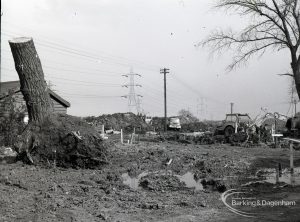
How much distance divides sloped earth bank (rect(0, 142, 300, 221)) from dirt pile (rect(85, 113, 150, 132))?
3635cm

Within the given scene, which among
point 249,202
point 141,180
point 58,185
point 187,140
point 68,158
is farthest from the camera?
point 187,140

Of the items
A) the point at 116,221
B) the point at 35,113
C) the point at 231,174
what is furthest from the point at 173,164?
the point at 116,221

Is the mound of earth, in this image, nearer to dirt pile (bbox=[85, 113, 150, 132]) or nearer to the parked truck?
the parked truck

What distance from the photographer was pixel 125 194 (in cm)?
780

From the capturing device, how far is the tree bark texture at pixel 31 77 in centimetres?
1045

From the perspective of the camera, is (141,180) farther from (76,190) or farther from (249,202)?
(249,202)

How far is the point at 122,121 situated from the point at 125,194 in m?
47.0

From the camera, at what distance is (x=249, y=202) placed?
7262 mm

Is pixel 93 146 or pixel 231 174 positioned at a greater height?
pixel 93 146

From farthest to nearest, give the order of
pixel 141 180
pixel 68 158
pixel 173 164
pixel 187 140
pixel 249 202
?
pixel 187 140 < pixel 173 164 < pixel 68 158 < pixel 141 180 < pixel 249 202

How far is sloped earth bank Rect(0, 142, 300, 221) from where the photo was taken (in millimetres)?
6211

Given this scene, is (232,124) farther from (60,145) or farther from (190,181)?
(60,145)

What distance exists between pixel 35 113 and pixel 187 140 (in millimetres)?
15981

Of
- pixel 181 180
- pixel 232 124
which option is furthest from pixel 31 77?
pixel 232 124
